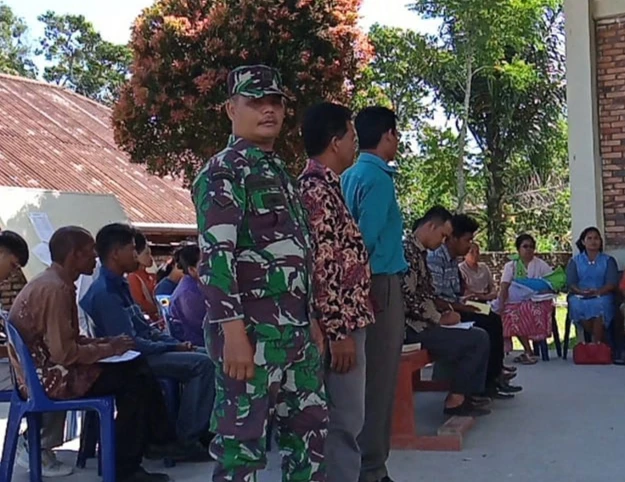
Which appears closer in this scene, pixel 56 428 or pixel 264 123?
pixel 264 123

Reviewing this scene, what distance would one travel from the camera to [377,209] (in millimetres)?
3768

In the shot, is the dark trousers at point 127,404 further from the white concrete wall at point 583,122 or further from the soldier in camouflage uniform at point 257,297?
the white concrete wall at point 583,122

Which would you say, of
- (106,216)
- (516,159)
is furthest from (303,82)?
(516,159)

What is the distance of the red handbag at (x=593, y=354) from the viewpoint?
825cm

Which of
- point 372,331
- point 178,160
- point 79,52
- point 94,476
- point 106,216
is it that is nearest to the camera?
point 372,331

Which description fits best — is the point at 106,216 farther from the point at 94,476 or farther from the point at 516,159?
the point at 516,159

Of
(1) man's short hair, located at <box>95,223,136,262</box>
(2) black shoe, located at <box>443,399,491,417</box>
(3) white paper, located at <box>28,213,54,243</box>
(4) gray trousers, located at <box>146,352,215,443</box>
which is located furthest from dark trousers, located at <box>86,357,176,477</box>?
(3) white paper, located at <box>28,213,54,243</box>

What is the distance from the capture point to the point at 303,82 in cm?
949

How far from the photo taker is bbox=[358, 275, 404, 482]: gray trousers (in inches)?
151

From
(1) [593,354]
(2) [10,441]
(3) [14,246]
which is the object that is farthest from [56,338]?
(1) [593,354]

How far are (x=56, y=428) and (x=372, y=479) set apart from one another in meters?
1.89

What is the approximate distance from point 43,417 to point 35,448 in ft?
1.38

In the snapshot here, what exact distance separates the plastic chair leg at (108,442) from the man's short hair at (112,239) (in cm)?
88

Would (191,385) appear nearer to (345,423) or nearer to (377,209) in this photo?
(345,423)
